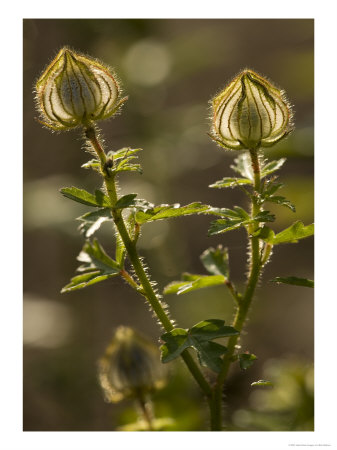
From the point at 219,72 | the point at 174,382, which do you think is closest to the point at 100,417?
the point at 174,382

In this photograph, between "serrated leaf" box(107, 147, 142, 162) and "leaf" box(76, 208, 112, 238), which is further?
"serrated leaf" box(107, 147, 142, 162)

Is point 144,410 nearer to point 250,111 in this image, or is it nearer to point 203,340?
point 203,340

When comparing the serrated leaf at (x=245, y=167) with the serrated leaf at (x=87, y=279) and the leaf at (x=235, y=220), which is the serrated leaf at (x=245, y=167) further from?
the serrated leaf at (x=87, y=279)

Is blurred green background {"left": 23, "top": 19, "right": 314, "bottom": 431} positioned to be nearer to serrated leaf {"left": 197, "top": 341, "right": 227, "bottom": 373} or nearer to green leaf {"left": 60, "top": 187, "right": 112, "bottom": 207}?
serrated leaf {"left": 197, "top": 341, "right": 227, "bottom": 373}

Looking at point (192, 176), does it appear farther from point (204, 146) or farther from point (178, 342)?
point (178, 342)

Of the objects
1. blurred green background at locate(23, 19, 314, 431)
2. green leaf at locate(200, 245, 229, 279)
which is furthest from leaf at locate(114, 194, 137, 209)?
blurred green background at locate(23, 19, 314, 431)

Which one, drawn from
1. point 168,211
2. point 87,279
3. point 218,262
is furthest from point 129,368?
point 168,211
